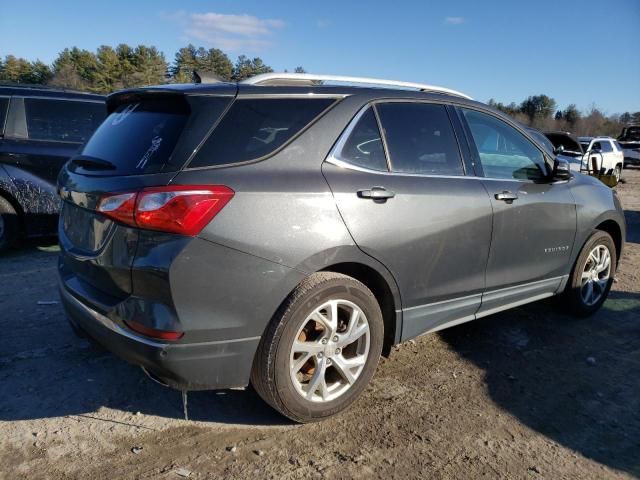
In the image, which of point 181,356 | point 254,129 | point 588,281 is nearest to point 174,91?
point 254,129

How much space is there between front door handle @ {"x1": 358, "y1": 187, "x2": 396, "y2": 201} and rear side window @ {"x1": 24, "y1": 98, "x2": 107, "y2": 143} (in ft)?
14.4

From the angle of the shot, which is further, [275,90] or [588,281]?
[588,281]

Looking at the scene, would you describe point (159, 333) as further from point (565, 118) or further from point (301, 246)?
point (565, 118)

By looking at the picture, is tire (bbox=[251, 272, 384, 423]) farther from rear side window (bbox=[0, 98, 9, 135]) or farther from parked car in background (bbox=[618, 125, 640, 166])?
parked car in background (bbox=[618, 125, 640, 166])

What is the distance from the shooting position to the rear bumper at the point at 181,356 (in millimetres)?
2283

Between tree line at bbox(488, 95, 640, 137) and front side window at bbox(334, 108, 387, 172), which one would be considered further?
tree line at bbox(488, 95, 640, 137)

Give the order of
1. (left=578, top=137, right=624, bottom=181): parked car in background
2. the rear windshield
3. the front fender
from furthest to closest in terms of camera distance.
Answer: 1. (left=578, top=137, right=624, bottom=181): parked car in background
2. the front fender
3. the rear windshield

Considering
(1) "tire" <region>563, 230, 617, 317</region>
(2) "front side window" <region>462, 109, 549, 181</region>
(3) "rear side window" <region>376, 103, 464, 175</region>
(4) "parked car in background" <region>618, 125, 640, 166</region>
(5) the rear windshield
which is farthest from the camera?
(4) "parked car in background" <region>618, 125, 640, 166</region>

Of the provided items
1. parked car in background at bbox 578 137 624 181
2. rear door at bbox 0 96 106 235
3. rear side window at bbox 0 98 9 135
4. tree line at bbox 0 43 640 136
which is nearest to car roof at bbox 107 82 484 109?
rear door at bbox 0 96 106 235

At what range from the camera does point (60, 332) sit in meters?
3.80

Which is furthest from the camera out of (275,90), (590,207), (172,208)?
(590,207)

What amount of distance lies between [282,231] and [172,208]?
52 cm

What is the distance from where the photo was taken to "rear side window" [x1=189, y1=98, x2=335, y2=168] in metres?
2.40

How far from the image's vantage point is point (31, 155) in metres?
5.84
